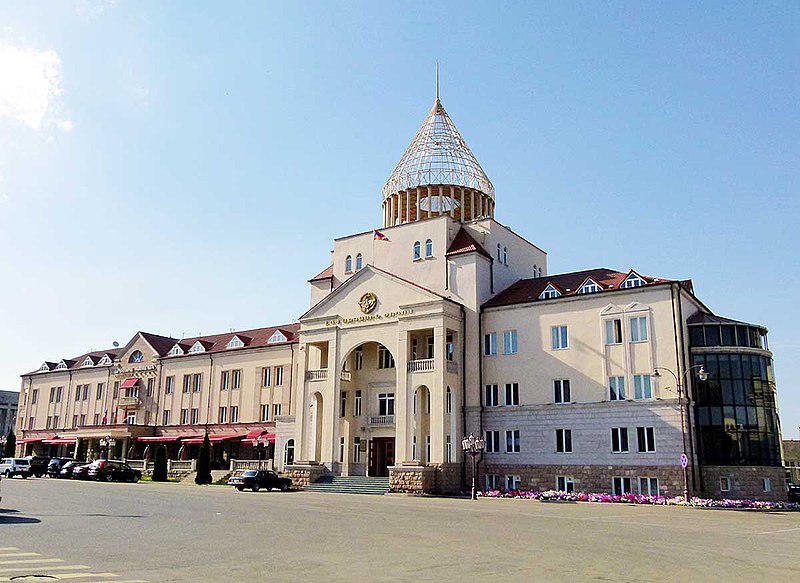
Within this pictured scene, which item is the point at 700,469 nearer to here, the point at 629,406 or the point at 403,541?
the point at 629,406

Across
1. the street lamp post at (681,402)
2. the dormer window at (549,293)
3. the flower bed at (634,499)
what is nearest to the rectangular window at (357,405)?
the flower bed at (634,499)

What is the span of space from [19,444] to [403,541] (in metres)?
79.6

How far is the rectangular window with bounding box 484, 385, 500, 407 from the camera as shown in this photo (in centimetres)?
4746

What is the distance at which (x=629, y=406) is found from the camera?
42.0 m

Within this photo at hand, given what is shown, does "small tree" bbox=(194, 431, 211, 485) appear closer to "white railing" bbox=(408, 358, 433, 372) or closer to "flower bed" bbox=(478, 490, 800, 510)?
"white railing" bbox=(408, 358, 433, 372)

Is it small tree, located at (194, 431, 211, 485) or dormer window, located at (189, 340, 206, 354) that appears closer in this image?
small tree, located at (194, 431, 211, 485)

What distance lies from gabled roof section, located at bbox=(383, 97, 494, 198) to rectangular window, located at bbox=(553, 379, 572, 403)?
59.1ft

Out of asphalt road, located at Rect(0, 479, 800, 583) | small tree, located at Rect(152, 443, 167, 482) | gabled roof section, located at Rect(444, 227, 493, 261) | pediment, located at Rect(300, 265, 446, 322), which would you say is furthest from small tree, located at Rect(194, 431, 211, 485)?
asphalt road, located at Rect(0, 479, 800, 583)

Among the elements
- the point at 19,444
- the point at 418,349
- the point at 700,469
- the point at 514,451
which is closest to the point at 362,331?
the point at 418,349

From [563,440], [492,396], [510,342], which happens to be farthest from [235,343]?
[563,440]

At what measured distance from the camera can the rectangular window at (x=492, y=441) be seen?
4659cm

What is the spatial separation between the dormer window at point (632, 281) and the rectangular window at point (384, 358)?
16880 mm

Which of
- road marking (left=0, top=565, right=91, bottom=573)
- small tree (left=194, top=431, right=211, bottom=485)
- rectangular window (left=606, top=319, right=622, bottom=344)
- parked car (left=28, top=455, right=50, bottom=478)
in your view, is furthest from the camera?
parked car (left=28, top=455, right=50, bottom=478)

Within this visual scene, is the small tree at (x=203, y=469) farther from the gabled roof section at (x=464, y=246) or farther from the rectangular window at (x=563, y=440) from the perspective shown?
the rectangular window at (x=563, y=440)
